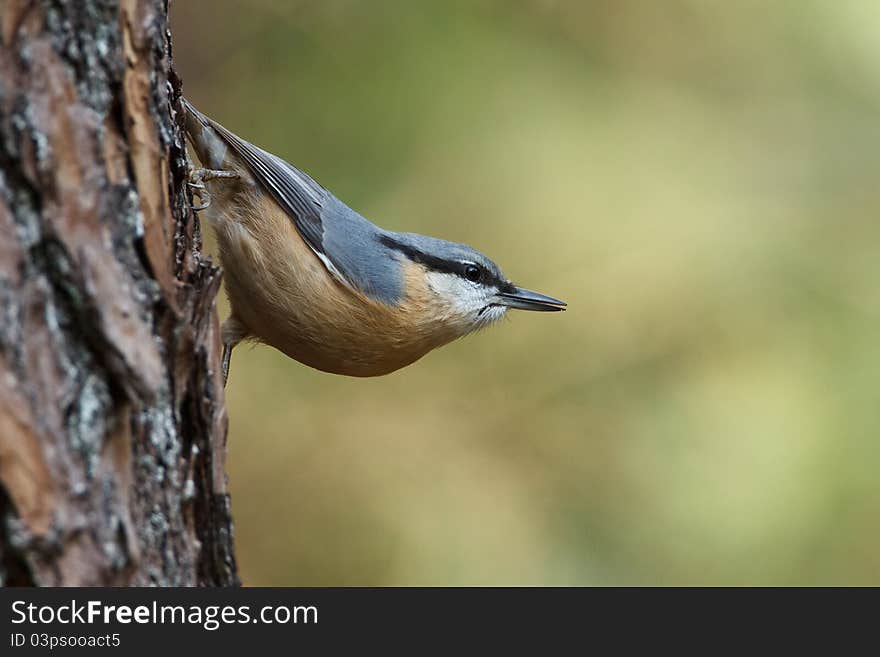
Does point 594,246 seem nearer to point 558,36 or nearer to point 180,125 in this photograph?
point 558,36

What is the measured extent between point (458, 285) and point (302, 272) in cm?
67

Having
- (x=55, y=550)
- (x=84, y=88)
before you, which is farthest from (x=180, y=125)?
(x=55, y=550)

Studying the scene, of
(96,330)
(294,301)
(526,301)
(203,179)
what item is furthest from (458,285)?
(96,330)

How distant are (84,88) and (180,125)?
0.75 meters

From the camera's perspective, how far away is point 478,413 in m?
4.45

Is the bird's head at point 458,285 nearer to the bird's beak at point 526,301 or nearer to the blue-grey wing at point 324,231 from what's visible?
the bird's beak at point 526,301

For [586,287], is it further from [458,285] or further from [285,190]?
[285,190]

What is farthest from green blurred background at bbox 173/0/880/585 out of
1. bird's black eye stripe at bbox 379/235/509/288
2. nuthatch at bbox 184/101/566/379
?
nuthatch at bbox 184/101/566/379

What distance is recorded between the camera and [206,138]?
3.21m

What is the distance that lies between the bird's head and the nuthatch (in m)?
0.03

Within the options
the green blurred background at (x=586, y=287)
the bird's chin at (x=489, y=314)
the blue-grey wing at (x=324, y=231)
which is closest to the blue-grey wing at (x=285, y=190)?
the blue-grey wing at (x=324, y=231)

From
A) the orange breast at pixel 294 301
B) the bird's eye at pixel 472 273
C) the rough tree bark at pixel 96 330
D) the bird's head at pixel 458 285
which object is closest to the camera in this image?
the rough tree bark at pixel 96 330

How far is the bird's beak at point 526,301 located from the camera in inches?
144

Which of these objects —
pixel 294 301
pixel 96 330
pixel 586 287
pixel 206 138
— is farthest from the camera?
pixel 586 287
